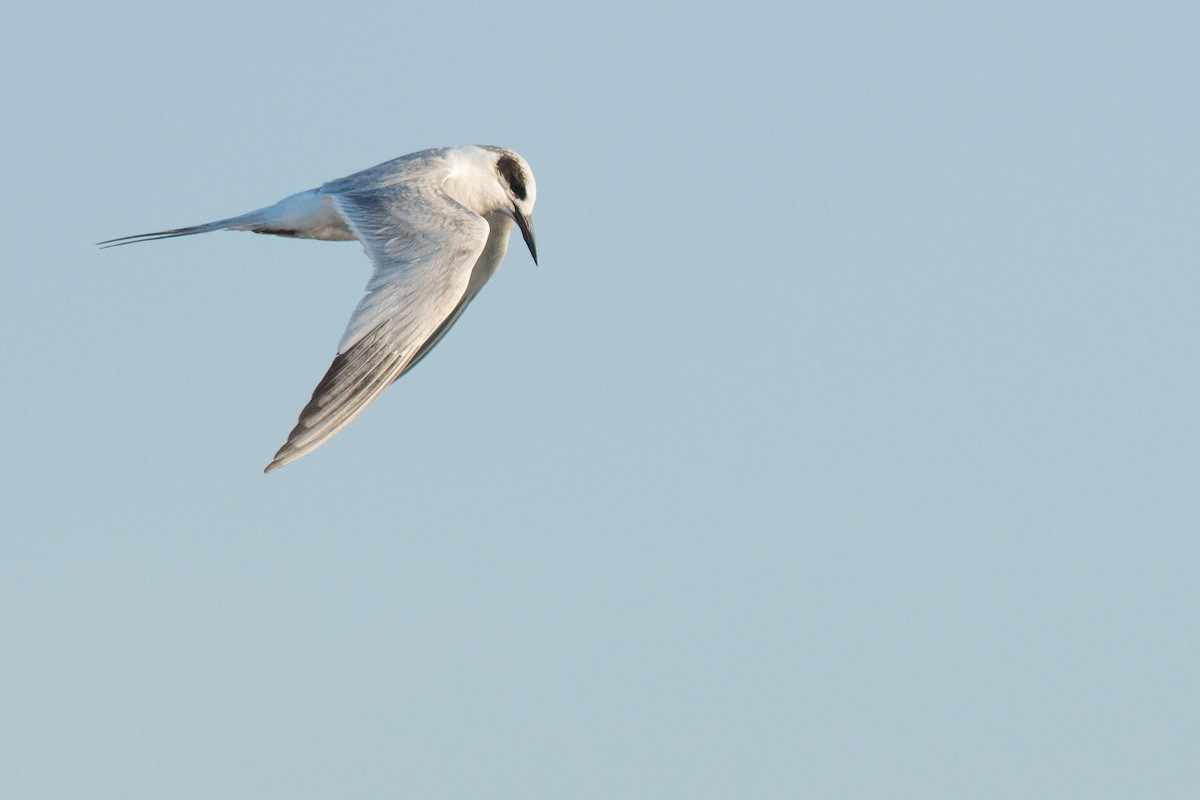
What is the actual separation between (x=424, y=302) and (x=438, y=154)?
4217mm

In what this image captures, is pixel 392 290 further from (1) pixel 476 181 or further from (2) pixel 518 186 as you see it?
(2) pixel 518 186

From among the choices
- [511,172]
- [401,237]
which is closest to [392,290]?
[401,237]

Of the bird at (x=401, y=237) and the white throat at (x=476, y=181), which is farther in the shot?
the white throat at (x=476, y=181)

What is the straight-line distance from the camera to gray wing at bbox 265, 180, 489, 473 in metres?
13.5

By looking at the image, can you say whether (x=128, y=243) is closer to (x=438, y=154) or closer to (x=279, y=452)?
(x=438, y=154)

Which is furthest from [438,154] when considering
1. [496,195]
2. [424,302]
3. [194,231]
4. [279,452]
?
[279,452]

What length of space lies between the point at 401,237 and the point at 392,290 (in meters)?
1.06

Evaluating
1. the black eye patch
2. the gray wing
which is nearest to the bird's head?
the black eye patch

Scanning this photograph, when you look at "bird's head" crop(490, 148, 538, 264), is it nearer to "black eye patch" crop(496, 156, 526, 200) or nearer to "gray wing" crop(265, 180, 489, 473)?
"black eye patch" crop(496, 156, 526, 200)

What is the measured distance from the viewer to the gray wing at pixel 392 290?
1348cm

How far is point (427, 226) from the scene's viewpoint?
1559 cm

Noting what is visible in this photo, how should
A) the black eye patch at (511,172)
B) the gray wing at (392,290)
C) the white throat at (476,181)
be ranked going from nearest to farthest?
the gray wing at (392,290), the white throat at (476,181), the black eye patch at (511,172)

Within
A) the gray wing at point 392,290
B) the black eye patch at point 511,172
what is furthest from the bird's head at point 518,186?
the gray wing at point 392,290

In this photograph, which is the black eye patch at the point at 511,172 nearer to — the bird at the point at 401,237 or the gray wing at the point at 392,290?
the bird at the point at 401,237
